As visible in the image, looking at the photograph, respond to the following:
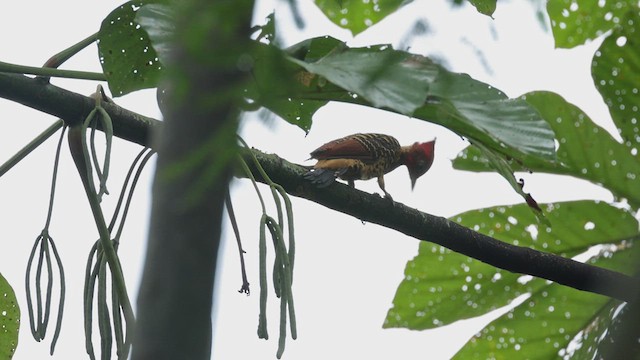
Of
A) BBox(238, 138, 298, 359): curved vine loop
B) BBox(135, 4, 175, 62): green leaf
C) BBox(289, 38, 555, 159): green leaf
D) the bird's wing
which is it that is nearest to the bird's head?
the bird's wing

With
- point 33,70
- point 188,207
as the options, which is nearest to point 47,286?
point 33,70

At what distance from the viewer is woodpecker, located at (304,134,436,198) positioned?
2.98 meters

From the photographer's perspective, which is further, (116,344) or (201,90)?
(116,344)

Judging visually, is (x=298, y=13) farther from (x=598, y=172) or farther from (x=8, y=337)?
(x=598, y=172)

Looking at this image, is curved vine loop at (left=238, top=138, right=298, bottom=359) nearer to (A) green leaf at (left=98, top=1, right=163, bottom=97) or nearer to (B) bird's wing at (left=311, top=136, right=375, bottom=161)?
(A) green leaf at (left=98, top=1, right=163, bottom=97)

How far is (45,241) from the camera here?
6.06 ft

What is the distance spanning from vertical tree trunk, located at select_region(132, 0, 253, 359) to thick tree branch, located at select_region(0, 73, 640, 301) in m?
1.12

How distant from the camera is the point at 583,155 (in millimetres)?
2678

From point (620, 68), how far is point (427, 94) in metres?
1.54

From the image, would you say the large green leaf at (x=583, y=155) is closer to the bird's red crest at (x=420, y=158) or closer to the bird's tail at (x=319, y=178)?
the bird's tail at (x=319, y=178)

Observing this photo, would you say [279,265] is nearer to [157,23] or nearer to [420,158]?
[157,23]

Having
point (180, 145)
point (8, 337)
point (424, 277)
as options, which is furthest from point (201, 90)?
point (424, 277)

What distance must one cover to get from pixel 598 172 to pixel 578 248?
8.2 inches

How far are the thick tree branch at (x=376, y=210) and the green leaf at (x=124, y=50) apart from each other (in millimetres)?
326
